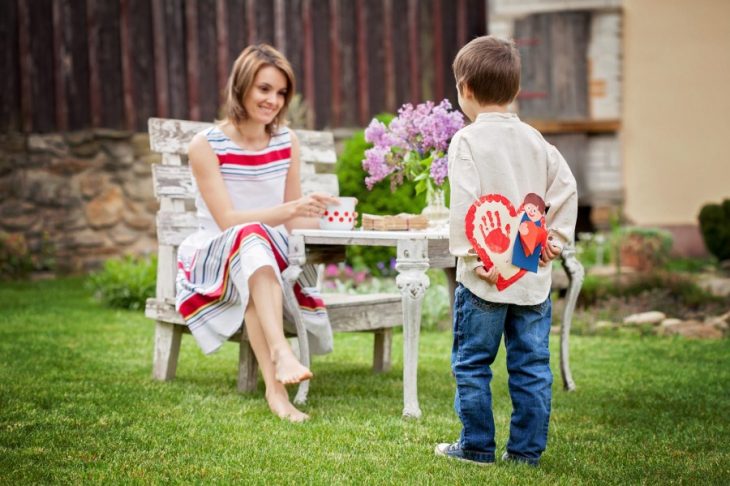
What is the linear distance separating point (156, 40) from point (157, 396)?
6665mm

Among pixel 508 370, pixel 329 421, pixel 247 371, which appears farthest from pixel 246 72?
pixel 508 370

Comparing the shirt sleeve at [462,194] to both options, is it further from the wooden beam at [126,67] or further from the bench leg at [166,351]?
the wooden beam at [126,67]

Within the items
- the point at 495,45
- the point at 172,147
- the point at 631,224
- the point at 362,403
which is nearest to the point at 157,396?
the point at 362,403

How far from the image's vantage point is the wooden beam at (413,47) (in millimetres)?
11031

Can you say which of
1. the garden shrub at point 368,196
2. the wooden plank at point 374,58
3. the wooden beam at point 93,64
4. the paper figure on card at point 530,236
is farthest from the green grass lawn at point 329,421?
the wooden plank at point 374,58

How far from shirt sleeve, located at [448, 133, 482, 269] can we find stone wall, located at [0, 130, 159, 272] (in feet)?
24.1

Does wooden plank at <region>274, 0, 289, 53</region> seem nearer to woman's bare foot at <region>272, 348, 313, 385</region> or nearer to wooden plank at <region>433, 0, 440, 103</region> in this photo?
wooden plank at <region>433, 0, 440, 103</region>

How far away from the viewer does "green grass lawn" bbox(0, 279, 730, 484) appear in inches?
122

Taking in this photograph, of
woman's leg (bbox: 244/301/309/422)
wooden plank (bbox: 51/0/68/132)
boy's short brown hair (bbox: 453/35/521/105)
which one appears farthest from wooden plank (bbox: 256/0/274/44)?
boy's short brown hair (bbox: 453/35/521/105)

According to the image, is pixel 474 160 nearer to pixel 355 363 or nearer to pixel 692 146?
pixel 355 363

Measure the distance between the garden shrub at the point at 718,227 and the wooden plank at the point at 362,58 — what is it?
13.1ft

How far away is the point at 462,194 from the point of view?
A: 3.07 metres

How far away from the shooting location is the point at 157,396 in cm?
432

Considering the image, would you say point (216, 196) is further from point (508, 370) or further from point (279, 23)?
point (279, 23)
